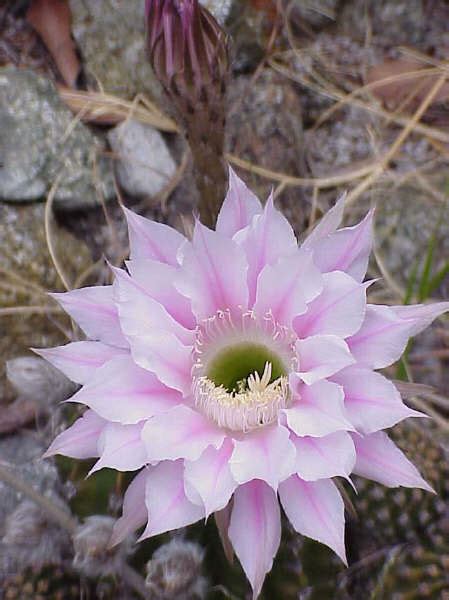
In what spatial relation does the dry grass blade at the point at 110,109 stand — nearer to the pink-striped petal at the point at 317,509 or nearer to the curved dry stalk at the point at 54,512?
the curved dry stalk at the point at 54,512

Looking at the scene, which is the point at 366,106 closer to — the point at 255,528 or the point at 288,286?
the point at 288,286

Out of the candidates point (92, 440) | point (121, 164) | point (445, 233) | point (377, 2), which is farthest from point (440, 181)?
point (92, 440)

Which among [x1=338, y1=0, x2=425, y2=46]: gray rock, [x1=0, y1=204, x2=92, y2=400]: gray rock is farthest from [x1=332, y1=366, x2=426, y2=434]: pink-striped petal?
[x1=338, y1=0, x2=425, y2=46]: gray rock

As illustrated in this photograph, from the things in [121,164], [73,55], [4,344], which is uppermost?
[73,55]

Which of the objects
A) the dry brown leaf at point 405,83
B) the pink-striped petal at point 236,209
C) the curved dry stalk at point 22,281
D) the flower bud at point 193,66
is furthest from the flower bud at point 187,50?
the dry brown leaf at point 405,83

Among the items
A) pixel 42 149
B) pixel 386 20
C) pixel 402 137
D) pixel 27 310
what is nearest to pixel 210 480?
pixel 27 310

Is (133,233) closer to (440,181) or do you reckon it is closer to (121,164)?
(121,164)

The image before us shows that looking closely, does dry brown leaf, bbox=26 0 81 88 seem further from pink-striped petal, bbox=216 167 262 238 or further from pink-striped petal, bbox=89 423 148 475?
pink-striped petal, bbox=89 423 148 475
